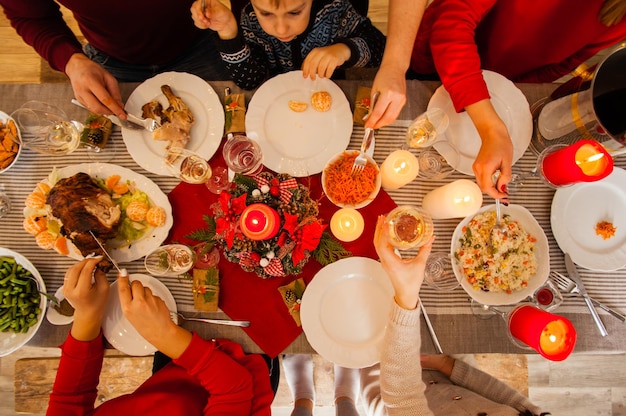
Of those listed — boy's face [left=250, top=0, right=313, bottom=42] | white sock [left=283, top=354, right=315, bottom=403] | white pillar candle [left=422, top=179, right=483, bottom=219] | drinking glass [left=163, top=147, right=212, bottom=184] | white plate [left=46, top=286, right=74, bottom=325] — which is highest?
boy's face [left=250, top=0, right=313, bottom=42]

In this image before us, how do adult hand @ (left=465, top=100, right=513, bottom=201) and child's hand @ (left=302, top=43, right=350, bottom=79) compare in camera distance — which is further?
child's hand @ (left=302, top=43, right=350, bottom=79)

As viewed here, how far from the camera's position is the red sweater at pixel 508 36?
1.27 meters

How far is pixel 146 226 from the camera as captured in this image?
52.2 inches

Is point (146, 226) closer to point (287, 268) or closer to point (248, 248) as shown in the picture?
point (248, 248)

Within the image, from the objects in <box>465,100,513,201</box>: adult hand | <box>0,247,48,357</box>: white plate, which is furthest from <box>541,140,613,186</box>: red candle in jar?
<box>0,247,48,357</box>: white plate

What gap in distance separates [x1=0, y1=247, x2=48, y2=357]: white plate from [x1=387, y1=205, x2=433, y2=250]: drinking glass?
4.13ft

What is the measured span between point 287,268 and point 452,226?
63 centimetres

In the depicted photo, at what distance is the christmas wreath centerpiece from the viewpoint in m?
1.16

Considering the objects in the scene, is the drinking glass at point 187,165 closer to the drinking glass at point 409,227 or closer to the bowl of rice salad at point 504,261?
the drinking glass at point 409,227

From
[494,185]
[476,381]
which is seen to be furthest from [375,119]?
[476,381]

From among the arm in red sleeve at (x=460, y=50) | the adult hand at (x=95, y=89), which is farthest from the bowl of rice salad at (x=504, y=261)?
the adult hand at (x=95, y=89)

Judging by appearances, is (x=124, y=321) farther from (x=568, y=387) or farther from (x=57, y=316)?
(x=568, y=387)

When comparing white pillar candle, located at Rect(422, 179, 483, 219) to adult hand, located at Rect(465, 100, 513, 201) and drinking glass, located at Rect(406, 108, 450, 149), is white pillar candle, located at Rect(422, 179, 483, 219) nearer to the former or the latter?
adult hand, located at Rect(465, 100, 513, 201)

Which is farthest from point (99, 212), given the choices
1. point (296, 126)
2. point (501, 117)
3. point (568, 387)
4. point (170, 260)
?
point (568, 387)
